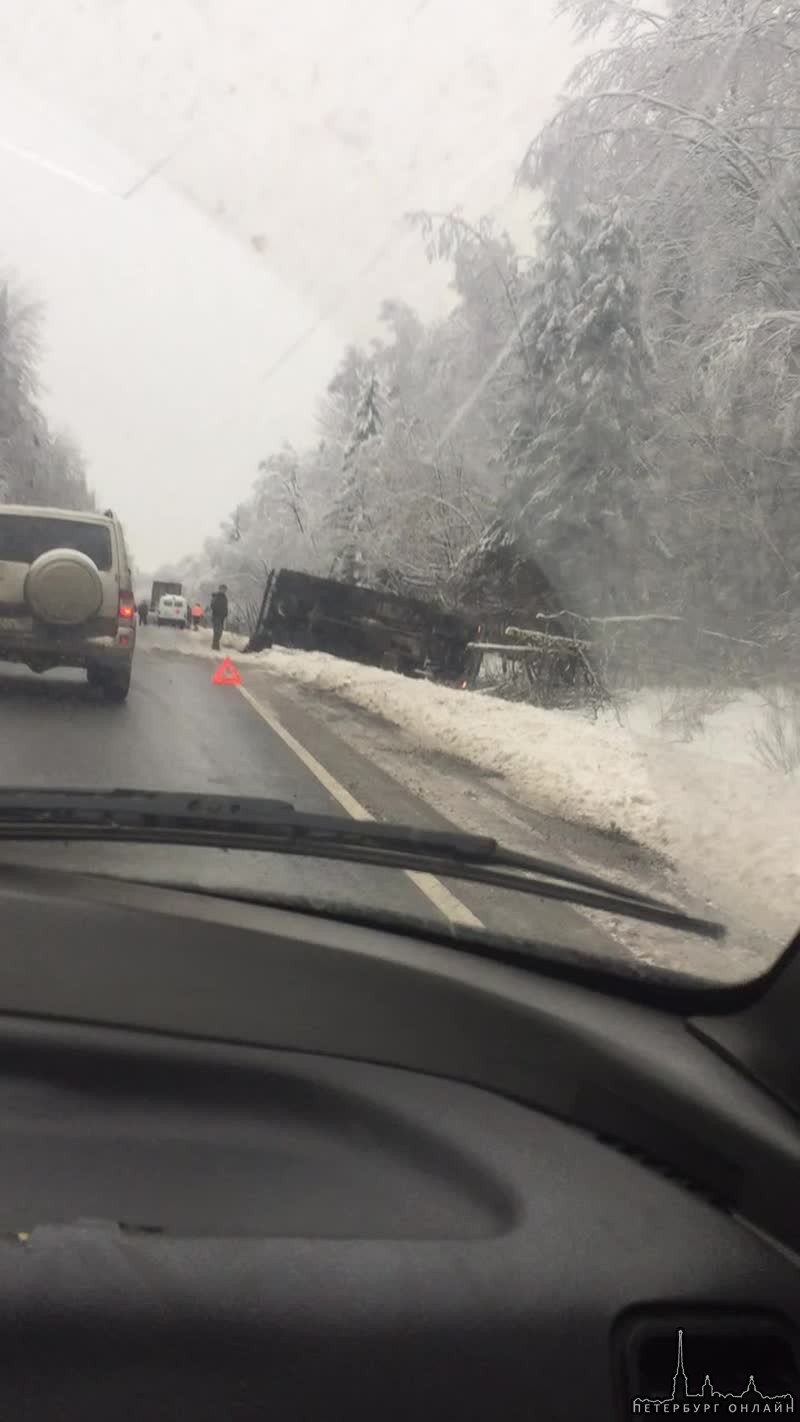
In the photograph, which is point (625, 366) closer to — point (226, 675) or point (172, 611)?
point (226, 675)

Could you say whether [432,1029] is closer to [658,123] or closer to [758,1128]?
[758,1128]

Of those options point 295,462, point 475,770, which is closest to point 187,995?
point 475,770

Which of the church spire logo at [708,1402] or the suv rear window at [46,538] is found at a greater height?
the suv rear window at [46,538]

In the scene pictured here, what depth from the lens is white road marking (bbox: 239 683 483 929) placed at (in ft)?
10.3

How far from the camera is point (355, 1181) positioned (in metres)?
2.32

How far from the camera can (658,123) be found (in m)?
10.4

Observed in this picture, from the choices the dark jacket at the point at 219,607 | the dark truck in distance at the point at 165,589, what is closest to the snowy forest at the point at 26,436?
the dark jacket at the point at 219,607

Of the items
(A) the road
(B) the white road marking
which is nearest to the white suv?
(A) the road

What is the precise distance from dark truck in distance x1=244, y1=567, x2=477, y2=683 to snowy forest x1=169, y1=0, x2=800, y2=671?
1.08 feet

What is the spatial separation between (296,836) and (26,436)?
13765 mm

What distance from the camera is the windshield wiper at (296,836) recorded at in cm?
323

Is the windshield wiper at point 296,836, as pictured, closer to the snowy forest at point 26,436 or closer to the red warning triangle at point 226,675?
the red warning triangle at point 226,675

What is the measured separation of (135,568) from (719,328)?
5763mm

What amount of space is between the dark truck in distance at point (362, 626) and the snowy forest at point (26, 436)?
2351 mm
